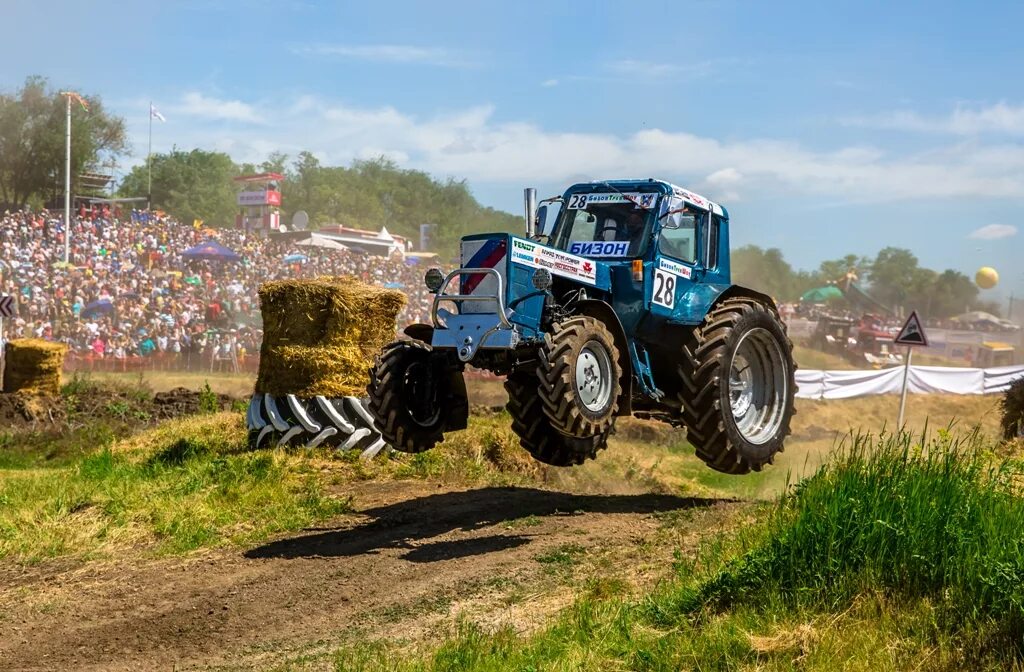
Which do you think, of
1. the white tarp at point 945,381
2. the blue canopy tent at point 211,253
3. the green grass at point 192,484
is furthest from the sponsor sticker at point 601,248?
the blue canopy tent at point 211,253

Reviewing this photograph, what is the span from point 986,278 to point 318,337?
55021 millimetres

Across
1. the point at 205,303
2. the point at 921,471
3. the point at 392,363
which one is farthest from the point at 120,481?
the point at 205,303

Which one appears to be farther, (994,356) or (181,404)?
(994,356)

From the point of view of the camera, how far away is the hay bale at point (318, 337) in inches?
523

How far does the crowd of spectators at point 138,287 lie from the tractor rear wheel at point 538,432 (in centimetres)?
2394

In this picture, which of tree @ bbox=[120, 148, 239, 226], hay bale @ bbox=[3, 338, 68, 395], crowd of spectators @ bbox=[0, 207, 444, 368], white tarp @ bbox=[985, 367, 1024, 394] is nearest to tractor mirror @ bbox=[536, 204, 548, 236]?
hay bale @ bbox=[3, 338, 68, 395]

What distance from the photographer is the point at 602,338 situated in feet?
30.6

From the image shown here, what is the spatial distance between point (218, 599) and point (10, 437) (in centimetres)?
1142

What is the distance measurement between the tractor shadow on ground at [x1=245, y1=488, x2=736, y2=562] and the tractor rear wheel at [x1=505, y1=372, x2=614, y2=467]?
89cm

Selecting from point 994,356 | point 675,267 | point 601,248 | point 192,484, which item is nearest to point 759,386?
point 675,267

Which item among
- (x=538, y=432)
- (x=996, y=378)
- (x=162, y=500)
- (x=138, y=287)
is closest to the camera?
(x=538, y=432)

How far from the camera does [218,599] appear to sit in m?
8.24

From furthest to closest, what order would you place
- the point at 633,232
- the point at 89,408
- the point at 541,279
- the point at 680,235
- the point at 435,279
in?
the point at 89,408
the point at 680,235
the point at 633,232
the point at 435,279
the point at 541,279

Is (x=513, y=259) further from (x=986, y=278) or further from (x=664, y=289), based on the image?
(x=986, y=278)
